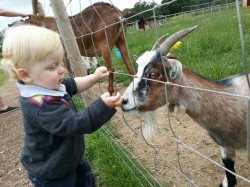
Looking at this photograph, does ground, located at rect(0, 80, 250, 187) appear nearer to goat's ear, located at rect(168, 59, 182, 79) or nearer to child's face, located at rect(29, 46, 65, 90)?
goat's ear, located at rect(168, 59, 182, 79)

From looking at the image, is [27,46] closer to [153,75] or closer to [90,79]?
[90,79]

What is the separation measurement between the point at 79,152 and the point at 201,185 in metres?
1.13

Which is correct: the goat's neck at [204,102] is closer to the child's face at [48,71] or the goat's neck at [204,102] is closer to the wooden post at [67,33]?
the child's face at [48,71]

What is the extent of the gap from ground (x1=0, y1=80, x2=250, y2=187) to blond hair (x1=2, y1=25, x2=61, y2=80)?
0.85m

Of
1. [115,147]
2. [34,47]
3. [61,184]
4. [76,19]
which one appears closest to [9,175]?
[115,147]

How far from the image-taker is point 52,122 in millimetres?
1412

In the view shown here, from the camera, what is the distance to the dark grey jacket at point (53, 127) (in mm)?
1389

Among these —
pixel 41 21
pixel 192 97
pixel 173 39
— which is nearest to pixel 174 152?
pixel 192 97

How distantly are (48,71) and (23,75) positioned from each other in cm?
12

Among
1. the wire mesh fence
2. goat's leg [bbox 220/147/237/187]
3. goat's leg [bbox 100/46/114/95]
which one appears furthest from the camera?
goat's leg [bbox 100/46/114/95]

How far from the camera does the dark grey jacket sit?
54.7 inches

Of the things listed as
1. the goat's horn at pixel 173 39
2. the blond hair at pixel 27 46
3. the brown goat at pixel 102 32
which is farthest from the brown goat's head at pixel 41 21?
the blond hair at pixel 27 46

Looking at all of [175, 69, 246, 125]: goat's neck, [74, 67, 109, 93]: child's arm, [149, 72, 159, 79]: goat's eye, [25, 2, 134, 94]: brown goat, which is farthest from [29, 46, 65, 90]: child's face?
[25, 2, 134, 94]: brown goat

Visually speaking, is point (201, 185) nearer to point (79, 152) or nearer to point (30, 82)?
point (79, 152)
